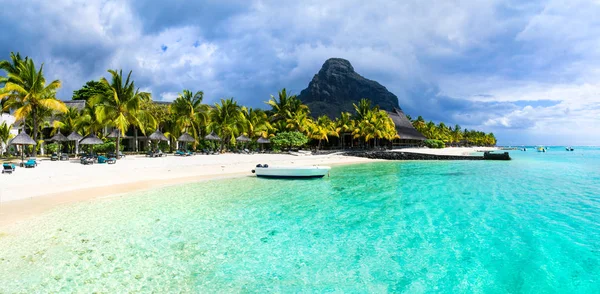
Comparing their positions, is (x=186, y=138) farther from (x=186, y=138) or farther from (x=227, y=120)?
(x=227, y=120)

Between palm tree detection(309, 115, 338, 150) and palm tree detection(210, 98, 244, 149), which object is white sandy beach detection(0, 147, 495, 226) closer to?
palm tree detection(210, 98, 244, 149)

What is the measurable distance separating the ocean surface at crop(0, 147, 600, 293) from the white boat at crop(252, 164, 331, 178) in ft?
Result: 20.4

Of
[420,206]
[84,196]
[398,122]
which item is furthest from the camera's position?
[398,122]

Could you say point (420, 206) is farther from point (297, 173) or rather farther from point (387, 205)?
point (297, 173)

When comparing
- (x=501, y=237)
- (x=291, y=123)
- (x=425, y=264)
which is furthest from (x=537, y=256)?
(x=291, y=123)

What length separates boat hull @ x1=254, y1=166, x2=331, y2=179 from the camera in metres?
17.5

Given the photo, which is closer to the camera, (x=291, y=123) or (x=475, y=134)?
(x=291, y=123)

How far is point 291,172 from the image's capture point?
17.6 metres

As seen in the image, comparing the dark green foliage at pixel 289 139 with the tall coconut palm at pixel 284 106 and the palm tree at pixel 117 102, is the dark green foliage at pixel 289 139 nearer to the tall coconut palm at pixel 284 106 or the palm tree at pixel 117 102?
the tall coconut palm at pixel 284 106

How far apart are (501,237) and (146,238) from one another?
7.92 meters

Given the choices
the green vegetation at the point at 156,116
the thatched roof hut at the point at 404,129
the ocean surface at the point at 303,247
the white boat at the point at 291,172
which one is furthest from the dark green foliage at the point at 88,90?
the thatched roof hut at the point at 404,129

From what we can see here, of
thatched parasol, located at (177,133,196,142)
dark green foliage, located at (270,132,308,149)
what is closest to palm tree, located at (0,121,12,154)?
thatched parasol, located at (177,133,196,142)

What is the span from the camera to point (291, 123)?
3988 cm

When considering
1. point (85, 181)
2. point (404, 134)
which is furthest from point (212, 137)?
point (404, 134)
